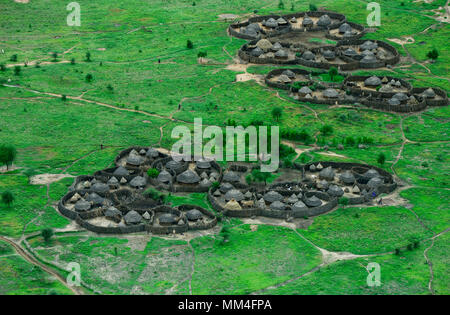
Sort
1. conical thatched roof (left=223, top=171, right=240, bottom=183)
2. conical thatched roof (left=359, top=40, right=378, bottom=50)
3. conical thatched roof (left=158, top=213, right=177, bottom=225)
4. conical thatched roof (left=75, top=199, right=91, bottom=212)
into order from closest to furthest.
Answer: conical thatched roof (left=158, top=213, right=177, bottom=225) < conical thatched roof (left=75, top=199, right=91, bottom=212) < conical thatched roof (left=223, top=171, right=240, bottom=183) < conical thatched roof (left=359, top=40, right=378, bottom=50)

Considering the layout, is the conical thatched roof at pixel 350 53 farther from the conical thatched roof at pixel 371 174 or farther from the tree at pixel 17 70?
the tree at pixel 17 70

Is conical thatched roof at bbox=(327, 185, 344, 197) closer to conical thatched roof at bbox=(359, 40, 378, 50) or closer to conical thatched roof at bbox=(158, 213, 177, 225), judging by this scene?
conical thatched roof at bbox=(158, 213, 177, 225)

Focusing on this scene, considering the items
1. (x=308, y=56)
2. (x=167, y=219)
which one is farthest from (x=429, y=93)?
(x=167, y=219)

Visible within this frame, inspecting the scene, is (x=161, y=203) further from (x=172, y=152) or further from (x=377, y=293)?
(x=377, y=293)

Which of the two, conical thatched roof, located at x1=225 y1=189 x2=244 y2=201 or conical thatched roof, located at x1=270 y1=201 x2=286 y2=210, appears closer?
conical thatched roof, located at x1=270 y1=201 x2=286 y2=210

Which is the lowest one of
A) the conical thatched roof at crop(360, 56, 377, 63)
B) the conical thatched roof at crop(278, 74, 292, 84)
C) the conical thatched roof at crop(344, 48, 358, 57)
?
the conical thatched roof at crop(278, 74, 292, 84)

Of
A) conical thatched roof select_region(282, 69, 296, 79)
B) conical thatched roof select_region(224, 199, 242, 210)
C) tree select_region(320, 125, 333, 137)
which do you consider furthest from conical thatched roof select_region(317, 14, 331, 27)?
conical thatched roof select_region(224, 199, 242, 210)
